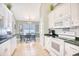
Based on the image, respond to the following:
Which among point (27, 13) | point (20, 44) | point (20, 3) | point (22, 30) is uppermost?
point (20, 3)

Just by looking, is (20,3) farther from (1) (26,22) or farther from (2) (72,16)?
(2) (72,16)

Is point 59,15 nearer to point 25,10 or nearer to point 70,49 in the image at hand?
point 25,10

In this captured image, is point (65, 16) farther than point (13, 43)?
Yes

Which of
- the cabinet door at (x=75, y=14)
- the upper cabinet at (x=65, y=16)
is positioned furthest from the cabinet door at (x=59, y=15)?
the cabinet door at (x=75, y=14)

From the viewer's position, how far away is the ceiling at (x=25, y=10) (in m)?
2.29

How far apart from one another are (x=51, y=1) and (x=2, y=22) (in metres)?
0.93

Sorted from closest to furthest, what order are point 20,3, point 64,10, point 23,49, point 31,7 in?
point 20,3
point 31,7
point 23,49
point 64,10

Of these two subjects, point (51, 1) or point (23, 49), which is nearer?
point (51, 1)

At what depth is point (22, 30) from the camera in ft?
8.05

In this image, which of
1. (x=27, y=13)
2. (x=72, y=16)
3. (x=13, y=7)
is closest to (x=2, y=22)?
(x=13, y=7)

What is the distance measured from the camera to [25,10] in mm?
2402

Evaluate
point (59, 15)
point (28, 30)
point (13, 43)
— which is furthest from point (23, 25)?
point (59, 15)

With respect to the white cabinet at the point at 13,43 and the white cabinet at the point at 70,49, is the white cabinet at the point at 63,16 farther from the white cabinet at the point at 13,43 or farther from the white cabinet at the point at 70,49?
the white cabinet at the point at 13,43

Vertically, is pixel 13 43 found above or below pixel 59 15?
below
